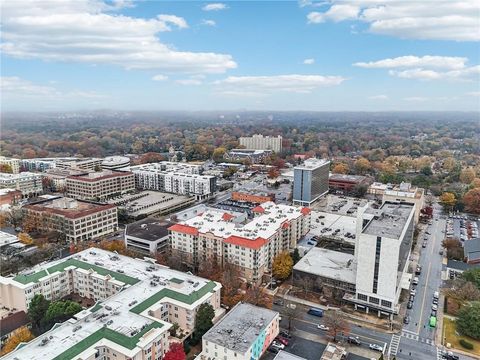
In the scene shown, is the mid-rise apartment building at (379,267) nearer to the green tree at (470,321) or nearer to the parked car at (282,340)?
the green tree at (470,321)

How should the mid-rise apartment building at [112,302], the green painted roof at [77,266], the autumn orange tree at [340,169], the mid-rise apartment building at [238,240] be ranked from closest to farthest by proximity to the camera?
1. the mid-rise apartment building at [112,302]
2. the green painted roof at [77,266]
3. the mid-rise apartment building at [238,240]
4. the autumn orange tree at [340,169]

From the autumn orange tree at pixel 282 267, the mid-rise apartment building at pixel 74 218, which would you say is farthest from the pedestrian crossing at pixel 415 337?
the mid-rise apartment building at pixel 74 218

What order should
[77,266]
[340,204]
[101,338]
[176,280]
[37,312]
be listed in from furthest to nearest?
[340,204], [77,266], [176,280], [37,312], [101,338]

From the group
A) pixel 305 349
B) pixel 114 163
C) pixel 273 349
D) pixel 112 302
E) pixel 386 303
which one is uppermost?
pixel 114 163

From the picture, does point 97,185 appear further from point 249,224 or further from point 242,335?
point 242,335

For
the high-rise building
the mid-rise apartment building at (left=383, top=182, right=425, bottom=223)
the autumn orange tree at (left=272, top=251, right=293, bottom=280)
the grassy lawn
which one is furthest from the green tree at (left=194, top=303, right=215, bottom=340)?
the high-rise building

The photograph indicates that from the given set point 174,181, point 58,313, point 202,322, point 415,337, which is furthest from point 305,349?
point 174,181
